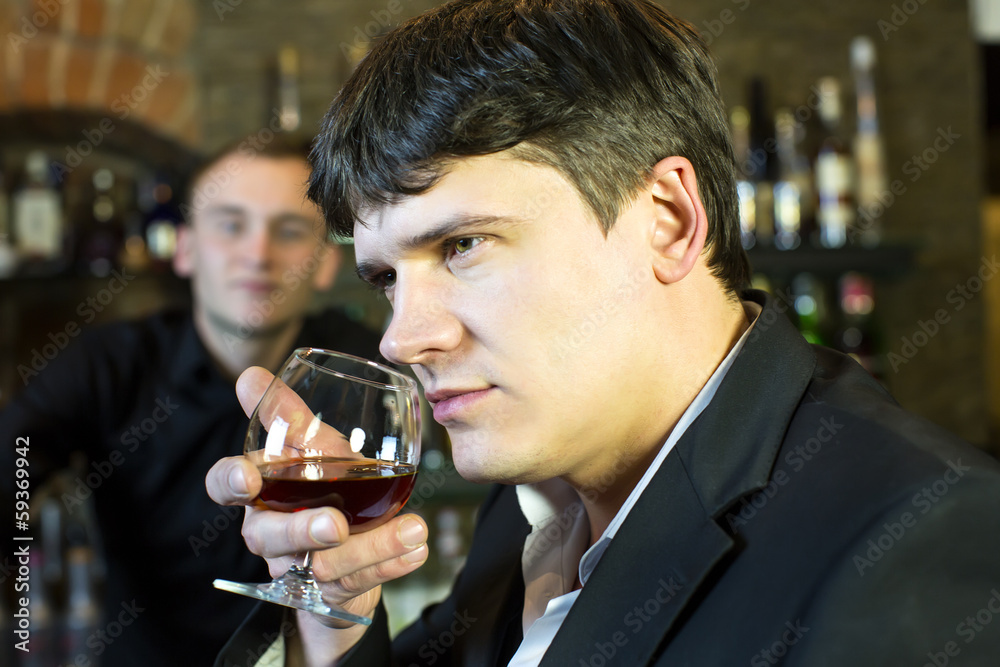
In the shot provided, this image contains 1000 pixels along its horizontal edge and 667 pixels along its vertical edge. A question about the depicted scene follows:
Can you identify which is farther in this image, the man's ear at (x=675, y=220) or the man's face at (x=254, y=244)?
the man's face at (x=254, y=244)

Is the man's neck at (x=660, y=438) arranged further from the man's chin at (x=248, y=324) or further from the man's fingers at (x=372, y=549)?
the man's chin at (x=248, y=324)

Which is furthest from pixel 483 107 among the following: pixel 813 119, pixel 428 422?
pixel 813 119

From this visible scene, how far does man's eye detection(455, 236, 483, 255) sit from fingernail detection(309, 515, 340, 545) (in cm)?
28

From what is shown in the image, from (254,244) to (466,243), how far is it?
113cm

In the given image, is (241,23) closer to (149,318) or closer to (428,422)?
(149,318)

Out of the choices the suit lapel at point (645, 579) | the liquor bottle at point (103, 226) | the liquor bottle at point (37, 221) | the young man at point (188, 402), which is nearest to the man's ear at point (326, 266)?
the young man at point (188, 402)

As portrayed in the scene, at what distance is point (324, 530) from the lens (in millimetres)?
788

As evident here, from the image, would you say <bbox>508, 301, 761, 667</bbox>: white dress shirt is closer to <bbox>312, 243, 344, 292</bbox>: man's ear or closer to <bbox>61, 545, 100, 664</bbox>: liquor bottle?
<bbox>312, 243, 344, 292</bbox>: man's ear

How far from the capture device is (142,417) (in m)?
1.88

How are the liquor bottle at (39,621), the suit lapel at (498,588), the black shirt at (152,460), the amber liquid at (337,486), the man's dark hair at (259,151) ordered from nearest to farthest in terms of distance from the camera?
1. the amber liquid at (337,486)
2. the suit lapel at (498,588)
3. the black shirt at (152,460)
4. the man's dark hair at (259,151)
5. the liquor bottle at (39,621)

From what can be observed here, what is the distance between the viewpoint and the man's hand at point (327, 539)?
80 centimetres

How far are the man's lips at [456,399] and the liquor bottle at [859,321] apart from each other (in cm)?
190

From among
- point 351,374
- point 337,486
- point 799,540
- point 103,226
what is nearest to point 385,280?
point 351,374

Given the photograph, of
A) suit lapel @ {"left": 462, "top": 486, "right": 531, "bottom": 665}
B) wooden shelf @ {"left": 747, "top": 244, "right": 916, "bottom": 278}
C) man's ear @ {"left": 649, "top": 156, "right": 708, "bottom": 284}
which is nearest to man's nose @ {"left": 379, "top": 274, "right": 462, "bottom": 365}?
man's ear @ {"left": 649, "top": 156, "right": 708, "bottom": 284}
